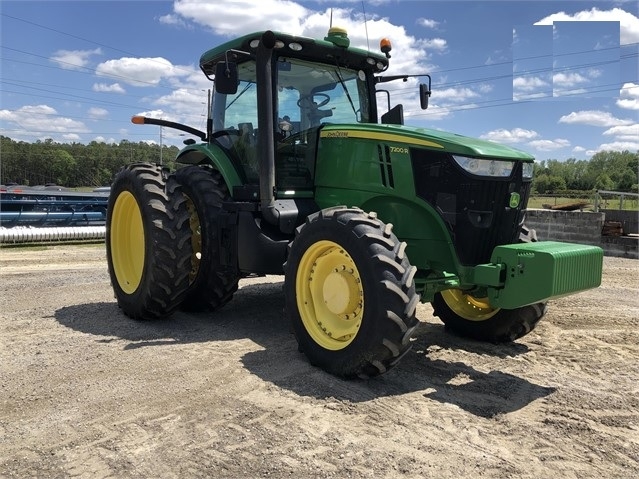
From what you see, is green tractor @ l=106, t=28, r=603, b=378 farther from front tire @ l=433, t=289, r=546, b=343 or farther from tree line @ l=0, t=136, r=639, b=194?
tree line @ l=0, t=136, r=639, b=194

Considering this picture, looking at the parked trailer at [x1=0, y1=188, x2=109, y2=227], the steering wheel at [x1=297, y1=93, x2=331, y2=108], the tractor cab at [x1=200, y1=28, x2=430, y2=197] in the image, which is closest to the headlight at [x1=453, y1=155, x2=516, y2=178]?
the tractor cab at [x1=200, y1=28, x2=430, y2=197]

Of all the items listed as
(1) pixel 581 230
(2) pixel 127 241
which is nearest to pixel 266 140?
(2) pixel 127 241

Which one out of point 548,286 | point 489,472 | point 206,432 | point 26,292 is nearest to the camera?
point 489,472

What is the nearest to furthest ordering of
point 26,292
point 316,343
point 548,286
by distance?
point 548,286
point 316,343
point 26,292

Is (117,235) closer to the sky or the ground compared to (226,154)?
closer to the ground

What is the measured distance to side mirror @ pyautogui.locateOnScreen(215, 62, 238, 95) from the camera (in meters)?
4.99

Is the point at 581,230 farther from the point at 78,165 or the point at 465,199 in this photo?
the point at 78,165

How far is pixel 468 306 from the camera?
213 inches

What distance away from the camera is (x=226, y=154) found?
19.7ft

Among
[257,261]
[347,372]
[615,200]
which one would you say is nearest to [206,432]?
[347,372]

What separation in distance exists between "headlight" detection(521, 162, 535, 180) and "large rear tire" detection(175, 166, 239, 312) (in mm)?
2863

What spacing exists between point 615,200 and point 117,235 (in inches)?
1177

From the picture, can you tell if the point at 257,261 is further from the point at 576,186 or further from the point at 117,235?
the point at 576,186

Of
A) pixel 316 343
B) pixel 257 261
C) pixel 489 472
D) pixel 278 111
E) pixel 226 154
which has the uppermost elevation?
pixel 278 111
